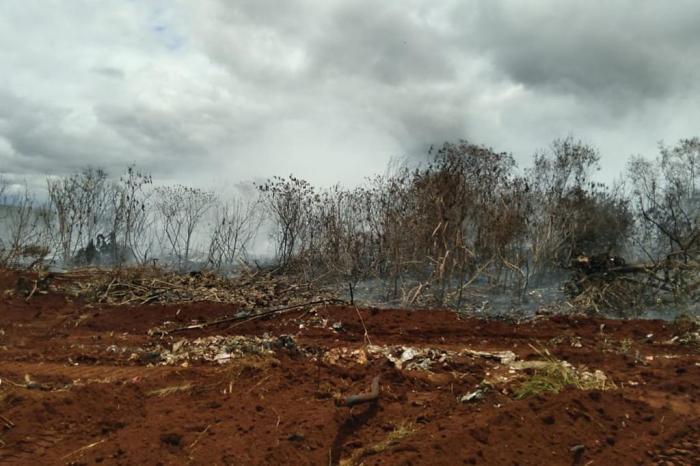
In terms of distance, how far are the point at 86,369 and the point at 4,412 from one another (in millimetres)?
1529

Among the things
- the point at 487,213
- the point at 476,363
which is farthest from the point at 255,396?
the point at 487,213

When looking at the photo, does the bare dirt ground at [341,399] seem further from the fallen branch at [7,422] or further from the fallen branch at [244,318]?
the fallen branch at [244,318]

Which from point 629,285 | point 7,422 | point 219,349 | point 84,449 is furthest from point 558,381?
point 629,285

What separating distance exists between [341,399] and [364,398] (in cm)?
30

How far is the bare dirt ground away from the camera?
3.56 metres

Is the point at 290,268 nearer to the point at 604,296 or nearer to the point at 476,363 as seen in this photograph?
the point at 604,296

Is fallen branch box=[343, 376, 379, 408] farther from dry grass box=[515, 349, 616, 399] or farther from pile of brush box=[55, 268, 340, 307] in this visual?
pile of brush box=[55, 268, 340, 307]

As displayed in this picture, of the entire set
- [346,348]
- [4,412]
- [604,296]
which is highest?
[604,296]

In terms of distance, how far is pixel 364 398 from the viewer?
162 inches

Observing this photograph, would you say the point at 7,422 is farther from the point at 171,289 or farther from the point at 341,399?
the point at 171,289

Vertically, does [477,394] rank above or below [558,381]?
below

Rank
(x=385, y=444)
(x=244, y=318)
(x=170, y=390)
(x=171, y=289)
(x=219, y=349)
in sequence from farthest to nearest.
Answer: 1. (x=171, y=289)
2. (x=244, y=318)
3. (x=219, y=349)
4. (x=170, y=390)
5. (x=385, y=444)

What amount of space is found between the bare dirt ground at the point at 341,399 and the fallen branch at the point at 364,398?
0.26ft

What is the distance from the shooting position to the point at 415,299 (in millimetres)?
10656
